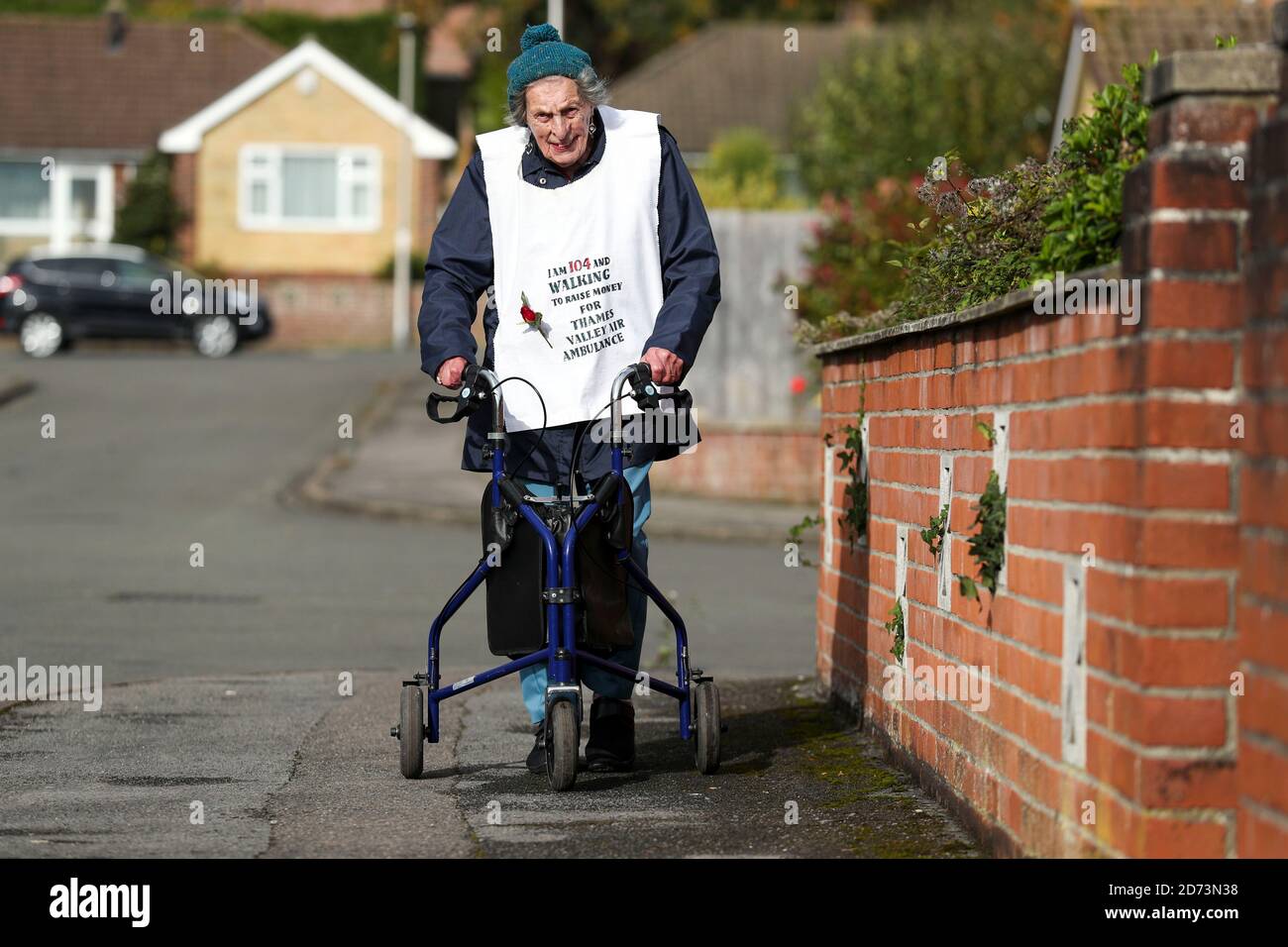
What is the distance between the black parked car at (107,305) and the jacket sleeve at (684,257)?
29.9 metres

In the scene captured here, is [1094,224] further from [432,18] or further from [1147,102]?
[432,18]

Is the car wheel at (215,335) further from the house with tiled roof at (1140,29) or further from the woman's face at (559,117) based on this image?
the woman's face at (559,117)

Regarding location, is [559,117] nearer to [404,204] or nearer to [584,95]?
[584,95]

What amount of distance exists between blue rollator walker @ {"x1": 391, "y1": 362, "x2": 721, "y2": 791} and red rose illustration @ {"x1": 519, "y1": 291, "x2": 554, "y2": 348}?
22 centimetres

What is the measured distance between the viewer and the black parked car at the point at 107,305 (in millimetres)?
34625

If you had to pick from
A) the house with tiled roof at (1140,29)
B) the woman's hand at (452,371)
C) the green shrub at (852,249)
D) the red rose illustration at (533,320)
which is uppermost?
the house with tiled roof at (1140,29)

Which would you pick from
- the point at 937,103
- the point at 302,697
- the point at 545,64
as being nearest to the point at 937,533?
the point at 545,64

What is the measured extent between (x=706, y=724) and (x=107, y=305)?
31.2 m

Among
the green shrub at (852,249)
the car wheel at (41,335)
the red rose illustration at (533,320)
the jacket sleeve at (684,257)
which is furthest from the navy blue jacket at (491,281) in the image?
the car wheel at (41,335)

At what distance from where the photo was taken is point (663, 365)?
556 centimetres

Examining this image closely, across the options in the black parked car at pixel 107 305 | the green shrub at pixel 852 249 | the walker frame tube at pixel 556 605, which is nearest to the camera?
the walker frame tube at pixel 556 605

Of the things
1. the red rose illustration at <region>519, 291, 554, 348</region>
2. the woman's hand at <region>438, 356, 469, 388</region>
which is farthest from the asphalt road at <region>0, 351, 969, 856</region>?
the red rose illustration at <region>519, 291, 554, 348</region>

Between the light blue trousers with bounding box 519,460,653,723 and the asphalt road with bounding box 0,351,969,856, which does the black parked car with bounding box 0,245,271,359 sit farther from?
the light blue trousers with bounding box 519,460,653,723

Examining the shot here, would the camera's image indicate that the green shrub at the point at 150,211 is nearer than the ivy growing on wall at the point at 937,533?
No
